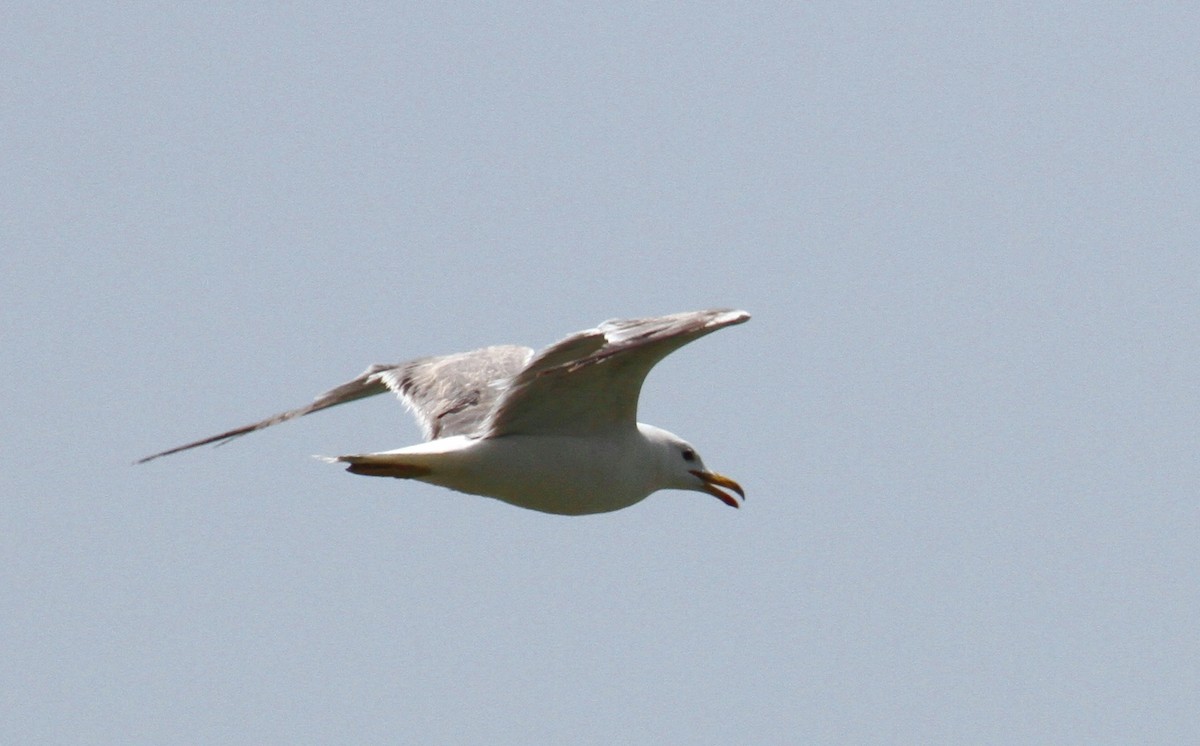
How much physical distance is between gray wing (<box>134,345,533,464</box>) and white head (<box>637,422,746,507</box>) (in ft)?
3.25

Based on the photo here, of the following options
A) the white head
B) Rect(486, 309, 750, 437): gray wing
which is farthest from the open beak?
Rect(486, 309, 750, 437): gray wing

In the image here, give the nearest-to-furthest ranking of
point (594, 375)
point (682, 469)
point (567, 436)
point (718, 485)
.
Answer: point (594, 375) → point (567, 436) → point (682, 469) → point (718, 485)

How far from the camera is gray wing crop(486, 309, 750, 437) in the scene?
1020 centimetres

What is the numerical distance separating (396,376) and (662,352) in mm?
3310

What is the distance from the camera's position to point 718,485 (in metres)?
13.0

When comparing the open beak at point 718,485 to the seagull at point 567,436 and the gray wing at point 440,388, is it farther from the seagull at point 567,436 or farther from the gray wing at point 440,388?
the gray wing at point 440,388


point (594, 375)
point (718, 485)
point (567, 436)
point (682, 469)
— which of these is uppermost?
point (594, 375)

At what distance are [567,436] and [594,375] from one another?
0.65 metres

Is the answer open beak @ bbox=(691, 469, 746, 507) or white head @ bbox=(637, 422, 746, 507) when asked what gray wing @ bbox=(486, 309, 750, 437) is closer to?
white head @ bbox=(637, 422, 746, 507)

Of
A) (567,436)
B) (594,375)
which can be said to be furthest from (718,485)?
(594,375)

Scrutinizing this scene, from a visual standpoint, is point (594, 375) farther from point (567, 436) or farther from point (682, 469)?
point (682, 469)

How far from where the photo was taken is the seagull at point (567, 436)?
10414 mm

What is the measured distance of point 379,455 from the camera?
11.2 metres

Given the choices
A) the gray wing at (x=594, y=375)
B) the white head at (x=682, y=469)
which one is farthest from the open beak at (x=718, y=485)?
the gray wing at (x=594, y=375)
